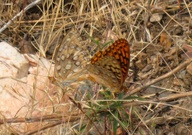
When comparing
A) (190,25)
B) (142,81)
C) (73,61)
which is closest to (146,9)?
(190,25)

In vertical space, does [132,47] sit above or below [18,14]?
below

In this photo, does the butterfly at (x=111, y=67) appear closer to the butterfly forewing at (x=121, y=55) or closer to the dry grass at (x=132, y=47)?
the butterfly forewing at (x=121, y=55)

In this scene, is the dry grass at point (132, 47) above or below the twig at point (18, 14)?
below

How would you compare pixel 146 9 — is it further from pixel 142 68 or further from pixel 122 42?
pixel 122 42

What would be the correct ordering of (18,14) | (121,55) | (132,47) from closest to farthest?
(121,55)
(132,47)
(18,14)

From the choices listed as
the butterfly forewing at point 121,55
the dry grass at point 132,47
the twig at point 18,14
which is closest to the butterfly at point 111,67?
the butterfly forewing at point 121,55

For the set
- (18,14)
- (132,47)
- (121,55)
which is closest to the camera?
(121,55)

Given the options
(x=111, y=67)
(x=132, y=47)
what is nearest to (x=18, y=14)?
(x=132, y=47)

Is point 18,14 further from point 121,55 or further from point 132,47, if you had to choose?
point 121,55
